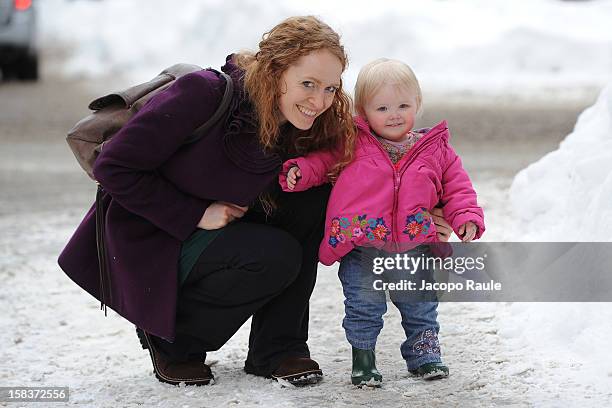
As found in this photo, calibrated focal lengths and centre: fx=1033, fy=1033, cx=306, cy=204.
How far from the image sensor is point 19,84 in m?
14.1

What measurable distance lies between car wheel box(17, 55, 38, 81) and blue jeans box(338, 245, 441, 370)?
11.8m

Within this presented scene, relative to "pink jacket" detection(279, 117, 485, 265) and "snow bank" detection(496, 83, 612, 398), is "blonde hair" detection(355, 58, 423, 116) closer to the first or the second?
"pink jacket" detection(279, 117, 485, 265)

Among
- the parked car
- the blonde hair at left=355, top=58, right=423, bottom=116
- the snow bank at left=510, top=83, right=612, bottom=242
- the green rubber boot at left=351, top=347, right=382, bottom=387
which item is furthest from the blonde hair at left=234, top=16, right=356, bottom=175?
the parked car

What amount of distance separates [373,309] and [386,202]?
35 cm

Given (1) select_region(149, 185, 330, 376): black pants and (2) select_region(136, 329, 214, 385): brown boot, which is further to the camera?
(2) select_region(136, 329, 214, 385): brown boot

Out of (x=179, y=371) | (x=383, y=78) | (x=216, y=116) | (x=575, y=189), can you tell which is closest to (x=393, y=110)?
(x=383, y=78)

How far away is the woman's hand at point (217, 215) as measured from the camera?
10.8 ft

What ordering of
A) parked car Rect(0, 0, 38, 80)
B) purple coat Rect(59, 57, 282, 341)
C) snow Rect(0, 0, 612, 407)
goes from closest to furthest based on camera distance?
purple coat Rect(59, 57, 282, 341) → snow Rect(0, 0, 612, 407) → parked car Rect(0, 0, 38, 80)

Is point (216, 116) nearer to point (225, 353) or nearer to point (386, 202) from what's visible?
point (386, 202)

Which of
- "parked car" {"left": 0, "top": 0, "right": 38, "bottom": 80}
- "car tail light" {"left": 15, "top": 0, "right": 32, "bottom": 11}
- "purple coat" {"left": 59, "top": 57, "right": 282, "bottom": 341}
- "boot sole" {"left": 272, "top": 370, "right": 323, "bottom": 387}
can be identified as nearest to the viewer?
"purple coat" {"left": 59, "top": 57, "right": 282, "bottom": 341}

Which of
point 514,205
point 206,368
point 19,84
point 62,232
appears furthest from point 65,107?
point 206,368

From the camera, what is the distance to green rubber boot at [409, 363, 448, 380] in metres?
3.36

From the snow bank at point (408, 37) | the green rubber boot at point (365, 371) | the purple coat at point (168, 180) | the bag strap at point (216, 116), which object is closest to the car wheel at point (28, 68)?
the snow bank at point (408, 37)

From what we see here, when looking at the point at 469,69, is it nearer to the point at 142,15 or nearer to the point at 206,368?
the point at 142,15
